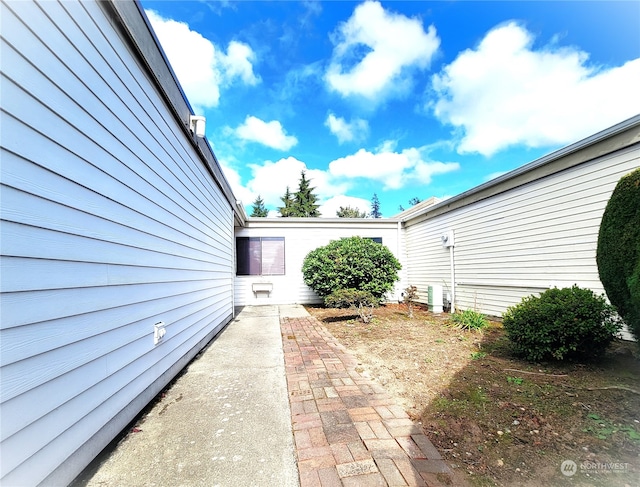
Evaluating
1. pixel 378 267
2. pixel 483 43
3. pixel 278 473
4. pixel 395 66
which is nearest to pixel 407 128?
pixel 395 66

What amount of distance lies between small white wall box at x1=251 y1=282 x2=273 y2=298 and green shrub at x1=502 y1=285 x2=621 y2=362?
6.67 meters

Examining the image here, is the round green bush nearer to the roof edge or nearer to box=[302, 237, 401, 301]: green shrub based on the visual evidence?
box=[302, 237, 401, 301]: green shrub

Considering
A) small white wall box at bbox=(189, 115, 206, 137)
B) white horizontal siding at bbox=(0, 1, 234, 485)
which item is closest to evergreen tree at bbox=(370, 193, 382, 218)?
small white wall box at bbox=(189, 115, 206, 137)

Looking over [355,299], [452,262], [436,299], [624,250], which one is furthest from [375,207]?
[624,250]

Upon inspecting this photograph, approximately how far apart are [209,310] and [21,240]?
357 cm

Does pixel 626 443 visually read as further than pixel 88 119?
Yes

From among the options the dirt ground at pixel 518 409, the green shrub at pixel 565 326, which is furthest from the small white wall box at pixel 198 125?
the green shrub at pixel 565 326

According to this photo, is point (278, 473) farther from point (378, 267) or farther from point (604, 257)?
point (378, 267)

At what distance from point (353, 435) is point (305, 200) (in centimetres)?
2748

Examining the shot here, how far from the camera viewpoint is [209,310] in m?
4.58

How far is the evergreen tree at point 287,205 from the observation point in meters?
28.4

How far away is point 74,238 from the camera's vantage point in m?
1.55

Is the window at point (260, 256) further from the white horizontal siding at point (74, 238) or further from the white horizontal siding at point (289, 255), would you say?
the white horizontal siding at point (74, 238)

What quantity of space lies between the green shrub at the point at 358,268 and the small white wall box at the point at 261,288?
2.02m
